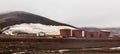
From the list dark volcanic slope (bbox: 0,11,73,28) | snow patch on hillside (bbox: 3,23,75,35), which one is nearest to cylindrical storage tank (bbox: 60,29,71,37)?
snow patch on hillside (bbox: 3,23,75,35)

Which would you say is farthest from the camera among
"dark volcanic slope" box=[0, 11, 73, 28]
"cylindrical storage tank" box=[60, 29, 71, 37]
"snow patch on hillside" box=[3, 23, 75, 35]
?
"dark volcanic slope" box=[0, 11, 73, 28]

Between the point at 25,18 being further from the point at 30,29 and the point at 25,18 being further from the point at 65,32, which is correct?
the point at 65,32

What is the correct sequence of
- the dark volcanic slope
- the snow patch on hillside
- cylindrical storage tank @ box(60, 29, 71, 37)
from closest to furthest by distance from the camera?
cylindrical storage tank @ box(60, 29, 71, 37), the snow patch on hillside, the dark volcanic slope

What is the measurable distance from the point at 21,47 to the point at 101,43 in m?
4.63

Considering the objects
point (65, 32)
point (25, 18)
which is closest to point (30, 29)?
point (65, 32)

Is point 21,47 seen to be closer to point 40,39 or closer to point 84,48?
point 40,39

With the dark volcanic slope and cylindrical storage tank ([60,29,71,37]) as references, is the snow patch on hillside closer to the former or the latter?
cylindrical storage tank ([60,29,71,37])

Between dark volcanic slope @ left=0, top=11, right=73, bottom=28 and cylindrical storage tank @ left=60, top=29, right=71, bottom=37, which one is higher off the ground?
dark volcanic slope @ left=0, top=11, right=73, bottom=28

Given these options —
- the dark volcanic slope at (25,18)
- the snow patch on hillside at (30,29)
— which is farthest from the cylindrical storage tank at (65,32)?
the dark volcanic slope at (25,18)

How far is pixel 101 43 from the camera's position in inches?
611

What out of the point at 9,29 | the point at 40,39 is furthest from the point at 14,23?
the point at 40,39

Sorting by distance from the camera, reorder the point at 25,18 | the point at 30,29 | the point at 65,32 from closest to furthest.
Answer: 1. the point at 65,32
2. the point at 30,29
3. the point at 25,18

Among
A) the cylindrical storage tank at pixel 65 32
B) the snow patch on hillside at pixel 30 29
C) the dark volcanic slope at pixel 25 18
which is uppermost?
the dark volcanic slope at pixel 25 18

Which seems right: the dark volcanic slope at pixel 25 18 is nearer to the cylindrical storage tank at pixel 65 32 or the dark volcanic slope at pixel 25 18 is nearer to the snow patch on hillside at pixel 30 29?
the snow patch on hillside at pixel 30 29
